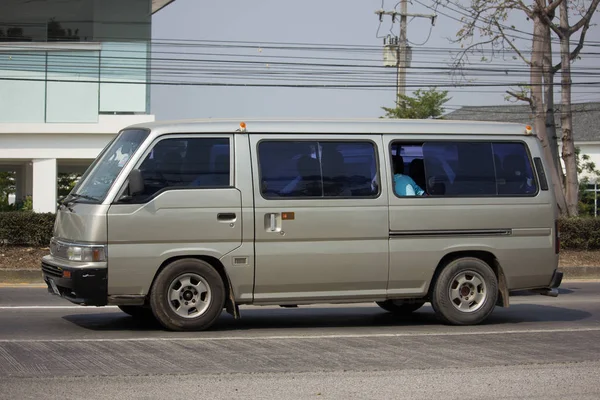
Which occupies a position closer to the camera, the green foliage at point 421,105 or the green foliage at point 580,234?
the green foliage at point 580,234

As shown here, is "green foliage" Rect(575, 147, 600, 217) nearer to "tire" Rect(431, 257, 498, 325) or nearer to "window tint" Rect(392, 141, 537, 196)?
"window tint" Rect(392, 141, 537, 196)

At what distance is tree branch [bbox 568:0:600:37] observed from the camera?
2609 cm

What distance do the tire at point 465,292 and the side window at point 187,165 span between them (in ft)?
9.13

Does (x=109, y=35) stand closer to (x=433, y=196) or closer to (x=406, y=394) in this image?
(x=433, y=196)

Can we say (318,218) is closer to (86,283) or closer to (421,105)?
(86,283)

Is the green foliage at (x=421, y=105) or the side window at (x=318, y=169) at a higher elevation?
the green foliage at (x=421, y=105)

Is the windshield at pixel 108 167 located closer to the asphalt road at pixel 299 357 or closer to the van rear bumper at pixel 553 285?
the asphalt road at pixel 299 357

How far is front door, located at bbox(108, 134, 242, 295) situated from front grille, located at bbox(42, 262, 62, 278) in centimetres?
62

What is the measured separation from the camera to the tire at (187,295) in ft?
31.0

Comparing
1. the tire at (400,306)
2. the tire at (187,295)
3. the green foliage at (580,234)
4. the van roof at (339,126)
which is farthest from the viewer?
the green foliage at (580,234)

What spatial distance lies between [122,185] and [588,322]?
590 cm

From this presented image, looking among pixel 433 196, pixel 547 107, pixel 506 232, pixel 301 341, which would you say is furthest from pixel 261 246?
Result: pixel 547 107

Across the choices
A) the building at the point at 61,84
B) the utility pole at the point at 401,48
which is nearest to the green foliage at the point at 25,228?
the building at the point at 61,84

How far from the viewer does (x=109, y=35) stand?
97.6 feet
